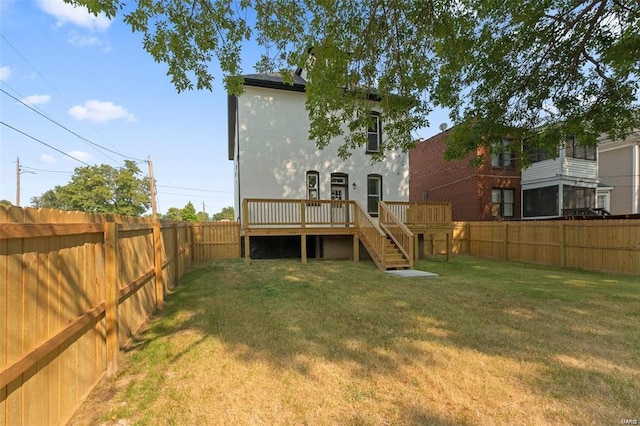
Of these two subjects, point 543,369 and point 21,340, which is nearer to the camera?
point 21,340

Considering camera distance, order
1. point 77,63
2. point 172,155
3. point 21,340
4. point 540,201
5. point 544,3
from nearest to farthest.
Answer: point 21,340
point 544,3
point 77,63
point 540,201
point 172,155

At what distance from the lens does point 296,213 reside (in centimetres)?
1170


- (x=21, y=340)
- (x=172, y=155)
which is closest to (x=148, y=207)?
(x=172, y=155)

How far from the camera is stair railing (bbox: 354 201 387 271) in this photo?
9.73 m

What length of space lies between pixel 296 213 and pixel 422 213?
495 centimetres

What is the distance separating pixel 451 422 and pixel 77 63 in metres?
16.4

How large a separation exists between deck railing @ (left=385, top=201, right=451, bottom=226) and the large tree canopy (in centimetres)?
388

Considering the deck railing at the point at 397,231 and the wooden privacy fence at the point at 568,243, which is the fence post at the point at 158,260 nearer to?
the deck railing at the point at 397,231

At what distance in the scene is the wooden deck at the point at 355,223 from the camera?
33.4ft

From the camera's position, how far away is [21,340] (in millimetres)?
1855

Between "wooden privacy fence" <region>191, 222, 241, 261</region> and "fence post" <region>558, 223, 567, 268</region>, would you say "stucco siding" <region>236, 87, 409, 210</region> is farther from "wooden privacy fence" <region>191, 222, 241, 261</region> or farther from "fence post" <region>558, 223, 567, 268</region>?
"fence post" <region>558, 223, 567, 268</region>

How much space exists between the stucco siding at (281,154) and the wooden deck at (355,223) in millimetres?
1096

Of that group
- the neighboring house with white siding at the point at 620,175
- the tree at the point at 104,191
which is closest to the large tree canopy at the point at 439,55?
the neighboring house with white siding at the point at 620,175

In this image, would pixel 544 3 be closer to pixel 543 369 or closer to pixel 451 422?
pixel 543 369
